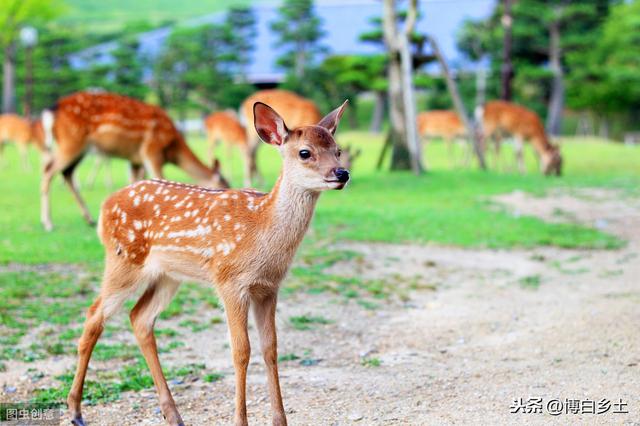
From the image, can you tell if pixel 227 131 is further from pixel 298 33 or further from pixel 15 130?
pixel 298 33

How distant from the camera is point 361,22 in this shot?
48.3 meters

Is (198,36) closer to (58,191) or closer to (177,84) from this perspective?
(177,84)

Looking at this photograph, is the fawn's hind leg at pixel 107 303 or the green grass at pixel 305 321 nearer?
the fawn's hind leg at pixel 107 303

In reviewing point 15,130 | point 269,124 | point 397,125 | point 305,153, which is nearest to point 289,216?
point 305,153

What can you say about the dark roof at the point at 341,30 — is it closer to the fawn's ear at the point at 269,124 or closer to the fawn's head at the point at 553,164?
the fawn's head at the point at 553,164

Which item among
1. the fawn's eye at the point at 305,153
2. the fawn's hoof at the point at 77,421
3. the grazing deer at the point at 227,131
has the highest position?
the fawn's eye at the point at 305,153

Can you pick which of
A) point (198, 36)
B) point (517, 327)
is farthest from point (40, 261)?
point (198, 36)

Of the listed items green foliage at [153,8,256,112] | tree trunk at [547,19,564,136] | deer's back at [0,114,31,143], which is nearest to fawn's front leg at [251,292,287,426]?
deer's back at [0,114,31,143]

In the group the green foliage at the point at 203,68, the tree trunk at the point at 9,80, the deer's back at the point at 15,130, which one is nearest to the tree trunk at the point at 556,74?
the green foliage at the point at 203,68

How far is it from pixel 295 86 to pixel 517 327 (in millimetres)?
32062

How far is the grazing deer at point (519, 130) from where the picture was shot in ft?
59.6

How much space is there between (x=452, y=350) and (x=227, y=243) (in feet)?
6.44

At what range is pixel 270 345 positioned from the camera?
4152 millimetres

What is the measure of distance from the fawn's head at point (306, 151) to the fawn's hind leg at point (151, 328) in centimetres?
94
